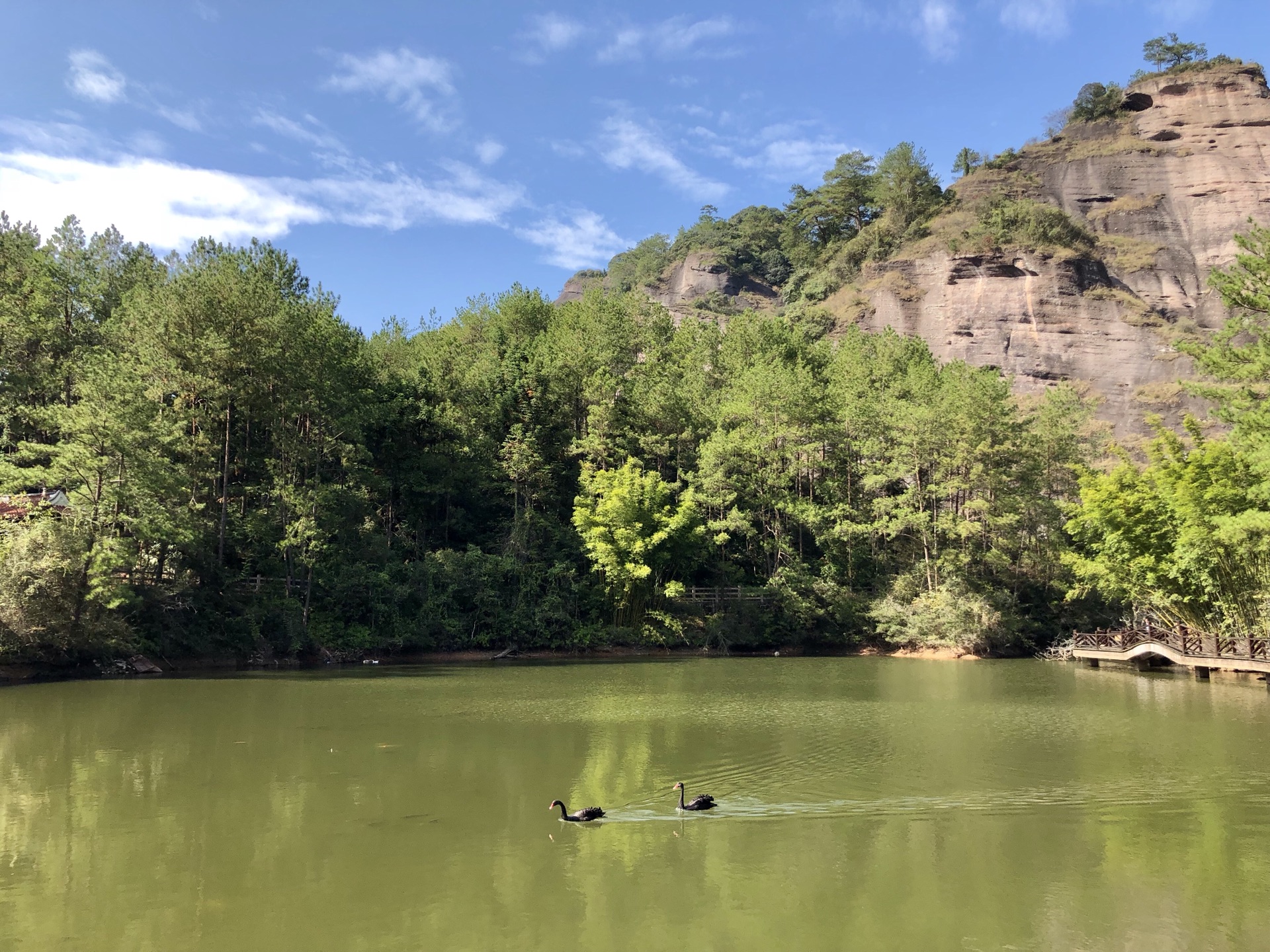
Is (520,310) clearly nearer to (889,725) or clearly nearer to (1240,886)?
(889,725)

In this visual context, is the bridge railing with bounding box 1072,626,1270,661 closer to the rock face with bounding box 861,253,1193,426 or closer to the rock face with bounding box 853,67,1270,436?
the rock face with bounding box 853,67,1270,436

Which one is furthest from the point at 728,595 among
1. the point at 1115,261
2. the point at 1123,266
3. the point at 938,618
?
the point at 1115,261

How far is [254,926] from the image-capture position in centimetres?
758

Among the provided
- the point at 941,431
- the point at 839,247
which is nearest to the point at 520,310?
the point at 941,431

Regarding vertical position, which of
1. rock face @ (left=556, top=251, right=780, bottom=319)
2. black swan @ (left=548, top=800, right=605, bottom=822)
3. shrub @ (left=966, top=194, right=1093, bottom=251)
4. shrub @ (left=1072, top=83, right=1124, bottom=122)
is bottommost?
black swan @ (left=548, top=800, right=605, bottom=822)

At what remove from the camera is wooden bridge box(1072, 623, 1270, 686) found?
25.0 meters

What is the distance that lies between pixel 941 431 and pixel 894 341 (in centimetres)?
1575

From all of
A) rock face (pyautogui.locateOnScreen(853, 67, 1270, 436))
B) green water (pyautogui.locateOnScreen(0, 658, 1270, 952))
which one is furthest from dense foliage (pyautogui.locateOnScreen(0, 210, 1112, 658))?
rock face (pyautogui.locateOnScreen(853, 67, 1270, 436))

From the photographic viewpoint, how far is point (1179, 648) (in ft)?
93.1

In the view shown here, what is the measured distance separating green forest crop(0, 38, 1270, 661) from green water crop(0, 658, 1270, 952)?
8.48 m

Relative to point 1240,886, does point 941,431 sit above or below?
above

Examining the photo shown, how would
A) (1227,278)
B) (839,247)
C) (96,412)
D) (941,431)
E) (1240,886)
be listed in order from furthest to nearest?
(839,247), (941,431), (96,412), (1227,278), (1240,886)

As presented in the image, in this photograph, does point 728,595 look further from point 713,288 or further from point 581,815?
point 713,288

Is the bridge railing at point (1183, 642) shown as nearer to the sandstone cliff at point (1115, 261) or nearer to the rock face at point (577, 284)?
the sandstone cliff at point (1115, 261)
